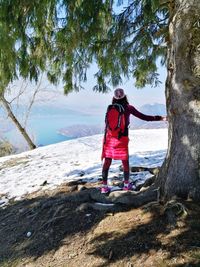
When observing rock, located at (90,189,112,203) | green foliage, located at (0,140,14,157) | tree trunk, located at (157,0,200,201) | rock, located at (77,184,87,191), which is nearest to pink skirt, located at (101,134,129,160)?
rock, located at (90,189,112,203)

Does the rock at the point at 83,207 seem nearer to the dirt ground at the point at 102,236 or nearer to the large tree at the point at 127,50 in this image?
the dirt ground at the point at 102,236

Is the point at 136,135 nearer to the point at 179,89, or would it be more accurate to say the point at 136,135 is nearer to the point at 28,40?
the point at 28,40

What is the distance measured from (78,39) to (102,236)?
132 inches

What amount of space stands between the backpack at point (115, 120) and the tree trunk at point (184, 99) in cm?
102

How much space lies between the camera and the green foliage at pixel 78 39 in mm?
5098

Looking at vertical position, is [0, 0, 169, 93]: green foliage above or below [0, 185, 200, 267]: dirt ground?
above

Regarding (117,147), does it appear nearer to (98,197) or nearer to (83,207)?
(98,197)

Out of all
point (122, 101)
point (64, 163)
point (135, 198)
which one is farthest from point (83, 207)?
point (64, 163)

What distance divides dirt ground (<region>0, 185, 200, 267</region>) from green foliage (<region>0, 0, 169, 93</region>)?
2.35m

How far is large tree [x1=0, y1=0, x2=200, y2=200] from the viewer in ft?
13.6

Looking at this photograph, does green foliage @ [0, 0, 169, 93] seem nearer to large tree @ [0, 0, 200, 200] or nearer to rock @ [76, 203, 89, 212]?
large tree @ [0, 0, 200, 200]

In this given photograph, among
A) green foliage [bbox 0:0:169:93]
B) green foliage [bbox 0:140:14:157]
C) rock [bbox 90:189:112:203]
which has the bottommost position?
green foliage [bbox 0:140:14:157]

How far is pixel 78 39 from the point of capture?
5.96 meters

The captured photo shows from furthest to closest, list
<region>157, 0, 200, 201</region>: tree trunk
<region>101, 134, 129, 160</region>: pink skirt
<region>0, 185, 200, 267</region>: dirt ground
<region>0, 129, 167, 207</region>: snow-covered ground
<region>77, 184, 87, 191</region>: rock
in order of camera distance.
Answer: <region>0, 129, 167, 207</region>: snow-covered ground → <region>77, 184, 87, 191</region>: rock → <region>101, 134, 129, 160</region>: pink skirt → <region>157, 0, 200, 201</region>: tree trunk → <region>0, 185, 200, 267</region>: dirt ground
